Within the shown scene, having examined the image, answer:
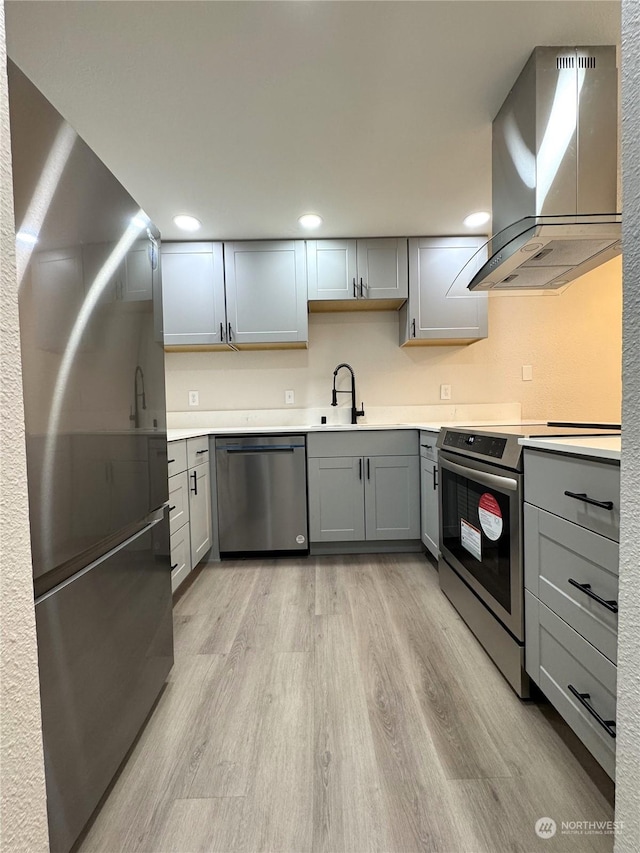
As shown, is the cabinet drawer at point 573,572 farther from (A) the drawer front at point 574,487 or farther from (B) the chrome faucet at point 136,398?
(B) the chrome faucet at point 136,398

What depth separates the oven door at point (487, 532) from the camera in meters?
1.32

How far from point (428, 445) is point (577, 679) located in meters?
1.53

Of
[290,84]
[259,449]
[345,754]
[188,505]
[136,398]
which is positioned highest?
[290,84]

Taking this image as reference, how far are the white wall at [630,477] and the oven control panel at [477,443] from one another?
0.95m

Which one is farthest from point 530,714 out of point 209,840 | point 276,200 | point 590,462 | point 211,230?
point 211,230

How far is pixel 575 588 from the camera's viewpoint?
1.04 metres

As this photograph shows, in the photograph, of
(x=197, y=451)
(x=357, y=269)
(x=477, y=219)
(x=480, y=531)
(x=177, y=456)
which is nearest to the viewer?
(x=480, y=531)

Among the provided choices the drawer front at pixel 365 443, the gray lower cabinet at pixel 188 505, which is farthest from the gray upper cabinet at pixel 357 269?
the gray lower cabinet at pixel 188 505

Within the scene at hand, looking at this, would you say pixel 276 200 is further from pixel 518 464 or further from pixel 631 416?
pixel 631 416

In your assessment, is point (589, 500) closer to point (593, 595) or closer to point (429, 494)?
point (593, 595)

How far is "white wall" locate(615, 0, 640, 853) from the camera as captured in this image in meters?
0.47

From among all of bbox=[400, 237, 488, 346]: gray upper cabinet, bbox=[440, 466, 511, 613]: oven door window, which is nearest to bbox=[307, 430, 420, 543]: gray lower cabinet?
bbox=[440, 466, 511, 613]: oven door window

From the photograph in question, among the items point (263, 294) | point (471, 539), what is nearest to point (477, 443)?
point (471, 539)

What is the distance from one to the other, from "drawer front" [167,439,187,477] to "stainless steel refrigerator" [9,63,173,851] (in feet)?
2.03
